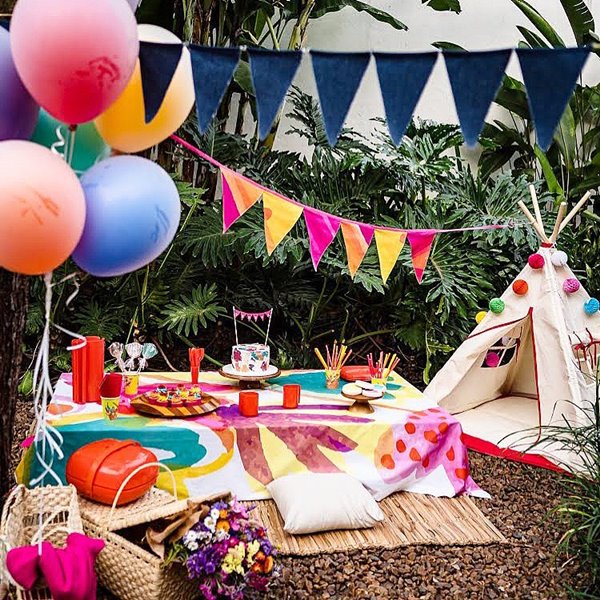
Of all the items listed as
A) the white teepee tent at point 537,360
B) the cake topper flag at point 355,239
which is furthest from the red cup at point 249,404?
the white teepee tent at point 537,360

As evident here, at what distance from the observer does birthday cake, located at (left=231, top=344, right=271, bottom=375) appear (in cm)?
361

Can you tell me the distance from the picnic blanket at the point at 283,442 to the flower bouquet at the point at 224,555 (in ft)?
2.34

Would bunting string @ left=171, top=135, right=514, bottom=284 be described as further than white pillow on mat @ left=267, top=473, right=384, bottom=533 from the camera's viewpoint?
Yes

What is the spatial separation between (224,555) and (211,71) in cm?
138

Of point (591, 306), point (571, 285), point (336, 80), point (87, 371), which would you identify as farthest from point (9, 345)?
point (591, 306)

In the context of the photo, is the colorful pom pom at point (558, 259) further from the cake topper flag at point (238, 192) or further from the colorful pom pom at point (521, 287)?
the cake topper flag at point (238, 192)

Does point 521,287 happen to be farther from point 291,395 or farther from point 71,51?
point 71,51

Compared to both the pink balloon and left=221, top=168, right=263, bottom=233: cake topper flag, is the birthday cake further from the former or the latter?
the pink balloon

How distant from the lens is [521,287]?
4109 mm

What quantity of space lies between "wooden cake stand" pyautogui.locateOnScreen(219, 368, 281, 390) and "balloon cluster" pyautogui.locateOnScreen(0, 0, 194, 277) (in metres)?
1.62

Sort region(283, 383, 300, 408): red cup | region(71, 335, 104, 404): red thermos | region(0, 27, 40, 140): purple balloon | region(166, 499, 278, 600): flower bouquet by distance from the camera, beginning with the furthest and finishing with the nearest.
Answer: region(283, 383, 300, 408): red cup < region(71, 335, 104, 404): red thermos < region(166, 499, 278, 600): flower bouquet < region(0, 27, 40, 140): purple balloon

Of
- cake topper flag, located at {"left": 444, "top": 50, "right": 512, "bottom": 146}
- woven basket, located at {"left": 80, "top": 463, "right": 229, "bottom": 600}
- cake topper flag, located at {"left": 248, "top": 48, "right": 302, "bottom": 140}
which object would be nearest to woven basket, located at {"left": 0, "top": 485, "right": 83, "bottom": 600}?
woven basket, located at {"left": 80, "top": 463, "right": 229, "bottom": 600}

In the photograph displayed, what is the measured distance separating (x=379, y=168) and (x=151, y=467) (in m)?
2.94

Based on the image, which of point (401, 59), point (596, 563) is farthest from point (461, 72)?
point (596, 563)
